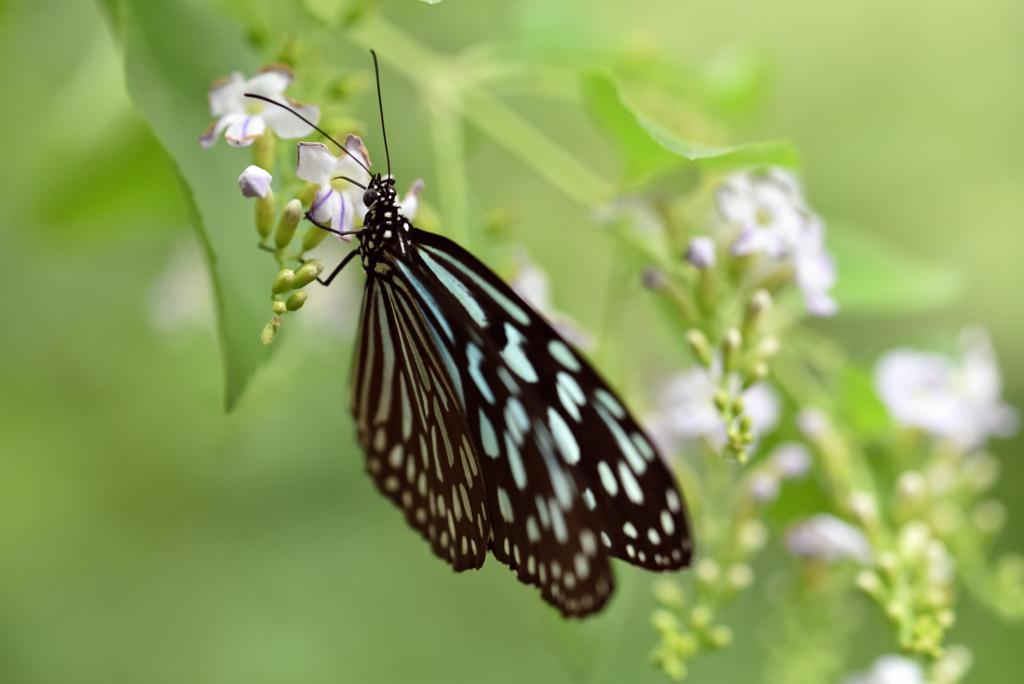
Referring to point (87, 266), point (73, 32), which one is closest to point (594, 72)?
point (73, 32)

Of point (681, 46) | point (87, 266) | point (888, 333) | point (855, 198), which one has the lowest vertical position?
point (87, 266)

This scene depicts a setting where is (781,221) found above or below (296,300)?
above

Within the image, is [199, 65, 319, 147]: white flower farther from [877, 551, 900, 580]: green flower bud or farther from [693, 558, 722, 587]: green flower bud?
[877, 551, 900, 580]: green flower bud

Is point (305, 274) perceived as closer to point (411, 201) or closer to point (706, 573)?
point (411, 201)

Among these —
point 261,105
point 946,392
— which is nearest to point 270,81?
point 261,105

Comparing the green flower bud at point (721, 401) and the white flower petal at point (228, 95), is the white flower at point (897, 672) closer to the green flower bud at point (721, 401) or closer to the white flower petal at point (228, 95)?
the green flower bud at point (721, 401)

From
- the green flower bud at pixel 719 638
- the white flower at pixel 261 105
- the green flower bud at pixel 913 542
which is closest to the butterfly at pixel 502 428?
the white flower at pixel 261 105

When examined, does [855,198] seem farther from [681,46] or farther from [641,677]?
[641,677]
